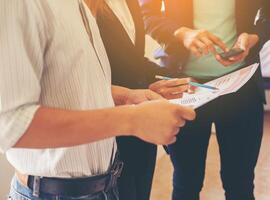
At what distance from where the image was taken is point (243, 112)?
1054 millimetres

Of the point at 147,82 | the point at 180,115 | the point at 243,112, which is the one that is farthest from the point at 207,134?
the point at 180,115

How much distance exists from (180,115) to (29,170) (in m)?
0.23

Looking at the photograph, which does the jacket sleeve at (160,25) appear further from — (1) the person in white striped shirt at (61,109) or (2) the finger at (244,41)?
(1) the person in white striped shirt at (61,109)

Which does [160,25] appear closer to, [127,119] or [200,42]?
[200,42]

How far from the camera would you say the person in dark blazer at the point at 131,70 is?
2.70ft

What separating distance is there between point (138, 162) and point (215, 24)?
15.9 inches

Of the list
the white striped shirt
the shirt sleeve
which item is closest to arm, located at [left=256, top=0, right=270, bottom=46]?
the white striped shirt

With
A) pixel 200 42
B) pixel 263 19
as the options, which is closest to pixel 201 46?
pixel 200 42

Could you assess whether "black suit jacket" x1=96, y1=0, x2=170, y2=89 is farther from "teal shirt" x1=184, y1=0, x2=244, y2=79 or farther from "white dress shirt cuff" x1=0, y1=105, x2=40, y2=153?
"white dress shirt cuff" x1=0, y1=105, x2=40, y2=153

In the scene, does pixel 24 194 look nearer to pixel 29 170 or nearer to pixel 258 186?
pixel 29 170

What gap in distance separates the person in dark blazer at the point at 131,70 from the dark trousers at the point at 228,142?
5.3 inches

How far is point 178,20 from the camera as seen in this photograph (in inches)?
38.2

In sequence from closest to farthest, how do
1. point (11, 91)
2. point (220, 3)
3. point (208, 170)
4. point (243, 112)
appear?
point (11, 91) → point (220, 3) → point (243, 112) → point (208, 170)

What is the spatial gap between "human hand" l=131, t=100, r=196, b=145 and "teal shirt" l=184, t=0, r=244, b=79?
47 cm
